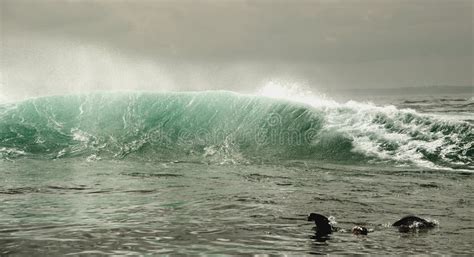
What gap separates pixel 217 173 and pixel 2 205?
6.50 m

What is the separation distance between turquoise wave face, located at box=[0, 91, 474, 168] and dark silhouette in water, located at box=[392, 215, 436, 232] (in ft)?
27.2

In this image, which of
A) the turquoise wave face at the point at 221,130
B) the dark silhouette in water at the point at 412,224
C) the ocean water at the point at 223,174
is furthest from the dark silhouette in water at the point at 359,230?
the turquoise wave face at the point at 221,130

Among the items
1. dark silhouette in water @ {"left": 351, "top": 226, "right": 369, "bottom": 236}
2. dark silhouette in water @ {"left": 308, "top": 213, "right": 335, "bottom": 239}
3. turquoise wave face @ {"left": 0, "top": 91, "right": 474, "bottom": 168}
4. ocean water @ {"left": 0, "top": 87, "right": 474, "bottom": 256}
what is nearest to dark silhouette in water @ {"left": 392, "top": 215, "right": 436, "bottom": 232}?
ocean water @ {"left": 0, "top": 87, "right": 474, "bottom": 256}

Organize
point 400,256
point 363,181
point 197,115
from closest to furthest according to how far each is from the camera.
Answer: point 400,256 → point 363,181 → point 197,115

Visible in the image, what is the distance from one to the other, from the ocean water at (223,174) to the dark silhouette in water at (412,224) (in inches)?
7.6

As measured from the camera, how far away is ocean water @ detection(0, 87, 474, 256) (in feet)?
26.1

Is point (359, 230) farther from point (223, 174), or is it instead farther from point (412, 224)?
point (223, 174)

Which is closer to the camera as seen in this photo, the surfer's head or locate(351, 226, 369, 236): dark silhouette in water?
locate(351, 226, 369, 236): dark silhouette in water

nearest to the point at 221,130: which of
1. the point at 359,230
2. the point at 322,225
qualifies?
the point at 322,225

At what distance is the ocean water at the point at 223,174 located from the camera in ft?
→ 26.1

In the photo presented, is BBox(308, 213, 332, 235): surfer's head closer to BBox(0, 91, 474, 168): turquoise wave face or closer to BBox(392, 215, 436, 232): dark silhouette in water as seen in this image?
BBox(392, 215, 436, 232): dark silhouette in water

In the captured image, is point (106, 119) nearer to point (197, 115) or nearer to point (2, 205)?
point (197, 115)

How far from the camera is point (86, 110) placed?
25.4 metres

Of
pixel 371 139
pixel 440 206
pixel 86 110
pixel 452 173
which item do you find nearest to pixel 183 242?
pixel 440 206
